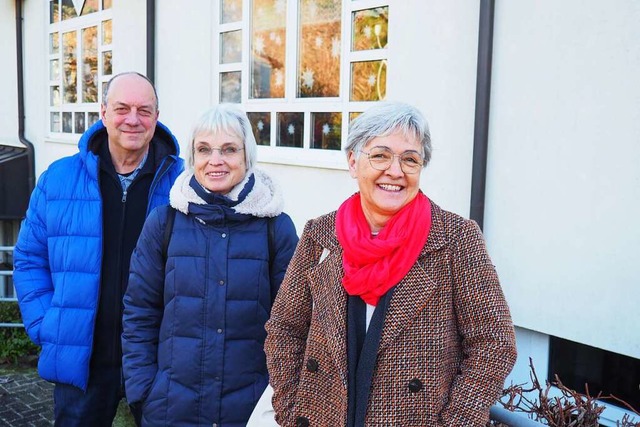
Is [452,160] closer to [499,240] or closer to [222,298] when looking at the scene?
[499,240]

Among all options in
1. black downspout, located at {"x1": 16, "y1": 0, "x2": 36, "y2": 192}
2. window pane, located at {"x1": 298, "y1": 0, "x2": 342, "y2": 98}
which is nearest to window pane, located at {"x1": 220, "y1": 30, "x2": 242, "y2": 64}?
window pane, located at {"x1": 298, "y1": 0, "x2": 342, "y2": 98}

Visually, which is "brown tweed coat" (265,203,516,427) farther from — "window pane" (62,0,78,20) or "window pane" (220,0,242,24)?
"window pane" (62,0,78,20)

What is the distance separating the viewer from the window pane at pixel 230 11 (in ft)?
21.6

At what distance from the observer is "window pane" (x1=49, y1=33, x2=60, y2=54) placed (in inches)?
A: 404

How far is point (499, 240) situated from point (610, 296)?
2.58ft

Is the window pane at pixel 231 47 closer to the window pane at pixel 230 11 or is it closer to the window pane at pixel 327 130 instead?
the window pane at pixel 230 11

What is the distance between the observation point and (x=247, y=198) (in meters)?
2.47

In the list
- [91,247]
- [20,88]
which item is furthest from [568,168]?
[20,88]

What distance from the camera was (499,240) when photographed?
4.14 meters

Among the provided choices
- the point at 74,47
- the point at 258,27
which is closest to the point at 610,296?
the point at 258,27

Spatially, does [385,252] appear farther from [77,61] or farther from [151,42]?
[77,61]

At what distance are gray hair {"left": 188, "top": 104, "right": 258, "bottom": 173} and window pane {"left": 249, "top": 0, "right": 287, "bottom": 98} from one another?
382cm

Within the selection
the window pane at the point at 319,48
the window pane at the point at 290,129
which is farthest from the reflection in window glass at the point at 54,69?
the window pane at the point at 319,48

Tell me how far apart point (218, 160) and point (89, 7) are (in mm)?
7697
